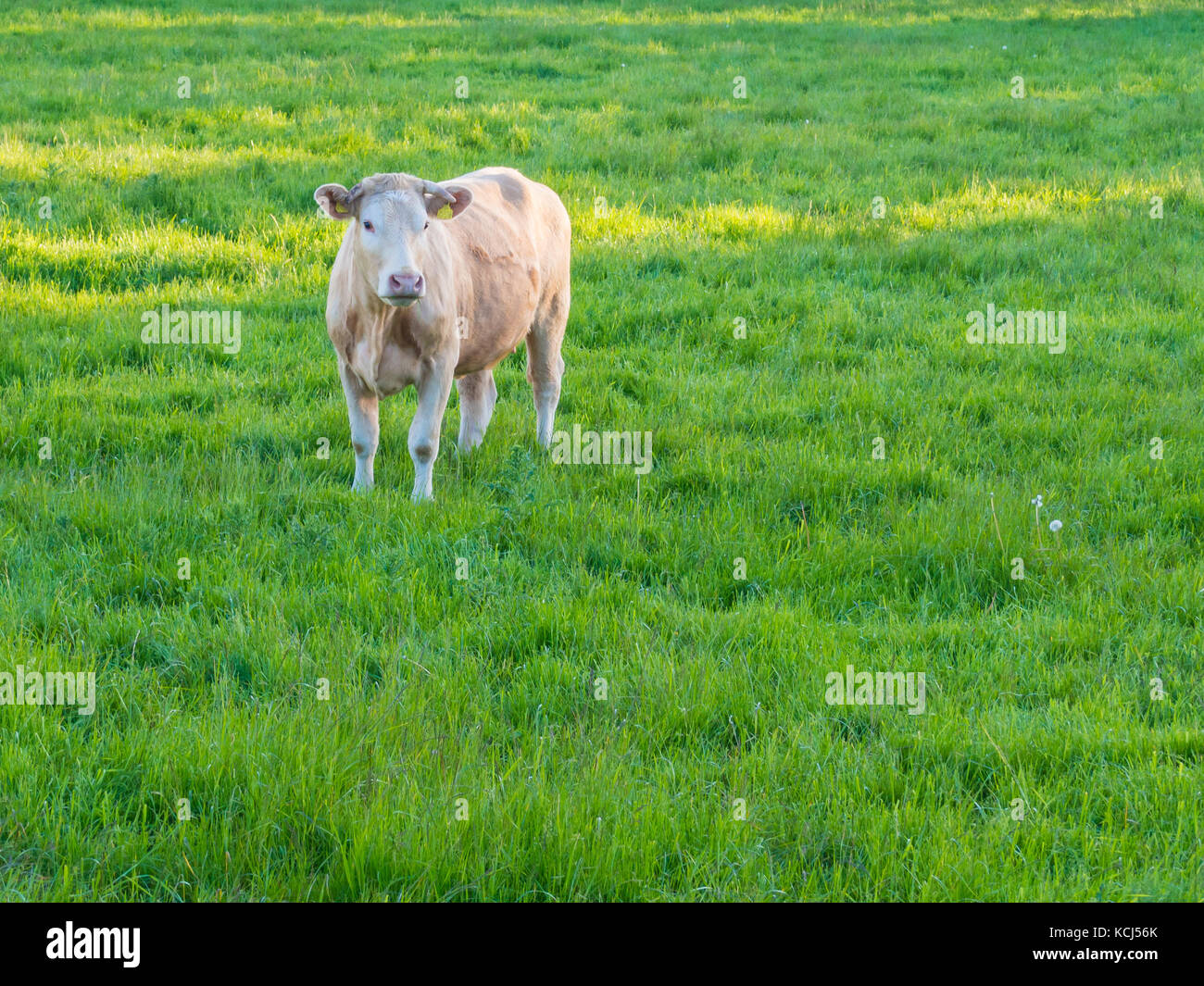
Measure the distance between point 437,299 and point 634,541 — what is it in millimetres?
1857

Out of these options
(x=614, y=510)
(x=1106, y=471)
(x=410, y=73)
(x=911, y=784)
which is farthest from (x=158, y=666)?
(x=410, y=73)

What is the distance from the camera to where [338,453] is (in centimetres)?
680

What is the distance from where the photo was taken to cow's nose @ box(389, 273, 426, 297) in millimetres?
5449

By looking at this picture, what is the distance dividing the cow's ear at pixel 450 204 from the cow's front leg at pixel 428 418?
2.62 ft

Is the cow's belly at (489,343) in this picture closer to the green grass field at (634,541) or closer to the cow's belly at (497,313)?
the cow's belly at (497,313)

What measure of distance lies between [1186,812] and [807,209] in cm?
885

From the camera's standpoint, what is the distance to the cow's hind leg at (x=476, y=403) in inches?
291

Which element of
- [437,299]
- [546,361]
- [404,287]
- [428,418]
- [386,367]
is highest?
[404,287]

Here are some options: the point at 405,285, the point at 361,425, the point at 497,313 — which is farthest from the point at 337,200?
the point at 497,313

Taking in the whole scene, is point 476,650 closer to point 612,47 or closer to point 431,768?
point 431,768

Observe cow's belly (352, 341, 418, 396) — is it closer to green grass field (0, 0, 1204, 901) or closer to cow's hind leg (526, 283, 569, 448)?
green grass field (0, 0, 1204, 901)

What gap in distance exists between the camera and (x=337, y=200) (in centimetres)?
600

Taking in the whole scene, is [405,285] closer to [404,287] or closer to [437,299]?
[404,287]

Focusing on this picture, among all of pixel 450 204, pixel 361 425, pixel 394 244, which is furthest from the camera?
pixel 361 425
